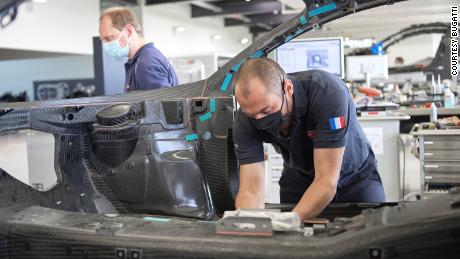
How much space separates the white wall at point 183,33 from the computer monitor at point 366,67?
10.6 ft

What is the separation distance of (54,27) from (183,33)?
14.4 ft

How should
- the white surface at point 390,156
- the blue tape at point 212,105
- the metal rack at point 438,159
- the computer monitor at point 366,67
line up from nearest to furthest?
the blue tape at point 212,105 → the metal rack at point 438,159 → the white surface at point 390,156 → the computer monitor at point 366,67

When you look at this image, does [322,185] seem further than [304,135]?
No

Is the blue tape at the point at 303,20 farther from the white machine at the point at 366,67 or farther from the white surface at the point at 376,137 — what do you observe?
the white machine at the point at 366,67

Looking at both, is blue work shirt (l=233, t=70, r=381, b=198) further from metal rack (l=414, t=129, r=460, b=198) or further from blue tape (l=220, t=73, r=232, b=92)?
metal rack (l=414, t=129, r=460, b=198)

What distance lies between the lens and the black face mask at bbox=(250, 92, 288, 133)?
5.89 feet

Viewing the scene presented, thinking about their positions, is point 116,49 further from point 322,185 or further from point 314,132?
point 322,185

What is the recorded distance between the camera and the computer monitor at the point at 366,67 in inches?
229

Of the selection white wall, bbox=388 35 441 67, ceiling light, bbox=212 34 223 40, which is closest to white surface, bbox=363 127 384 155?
ceiling light, bbox=212 34 223 40

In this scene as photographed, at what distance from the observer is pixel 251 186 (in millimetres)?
2018

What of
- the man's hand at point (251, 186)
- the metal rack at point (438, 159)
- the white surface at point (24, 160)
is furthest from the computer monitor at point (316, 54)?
the man's hand at point (251, 186)

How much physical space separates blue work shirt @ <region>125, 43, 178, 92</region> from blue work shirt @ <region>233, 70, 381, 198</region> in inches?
29.4

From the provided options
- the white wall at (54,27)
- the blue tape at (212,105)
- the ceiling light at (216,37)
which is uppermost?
the ceiling light at (216,37)

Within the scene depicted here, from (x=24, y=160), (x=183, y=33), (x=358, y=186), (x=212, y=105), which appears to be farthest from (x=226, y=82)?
(x=183, y=33)
